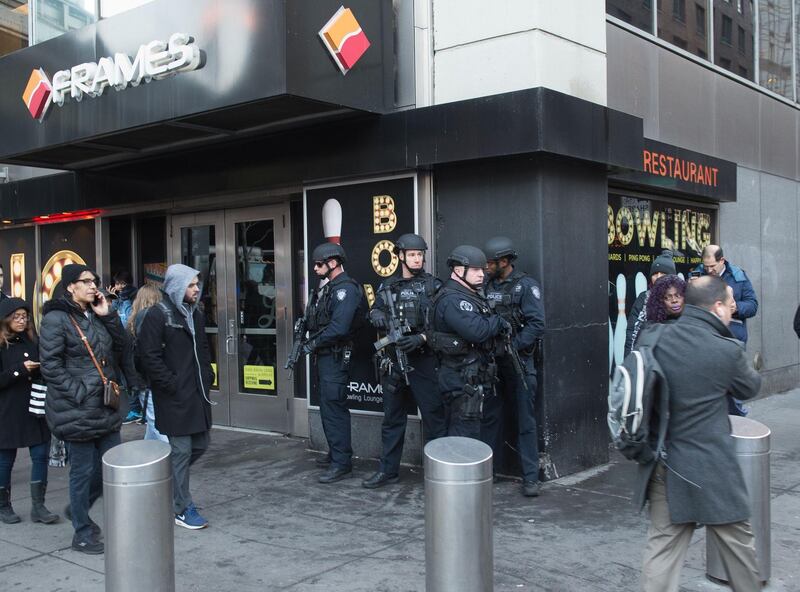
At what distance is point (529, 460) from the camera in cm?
645

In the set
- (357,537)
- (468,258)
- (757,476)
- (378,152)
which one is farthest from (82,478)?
(757,476)

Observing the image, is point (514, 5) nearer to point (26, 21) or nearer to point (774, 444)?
point (774, 444)

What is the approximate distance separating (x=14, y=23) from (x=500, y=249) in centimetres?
848

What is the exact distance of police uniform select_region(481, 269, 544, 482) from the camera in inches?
250

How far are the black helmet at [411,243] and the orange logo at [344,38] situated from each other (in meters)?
1.47

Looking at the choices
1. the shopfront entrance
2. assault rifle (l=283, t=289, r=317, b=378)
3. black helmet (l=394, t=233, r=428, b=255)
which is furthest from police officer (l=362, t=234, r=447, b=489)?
the shopfront entrance

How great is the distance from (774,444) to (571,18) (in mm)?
4761

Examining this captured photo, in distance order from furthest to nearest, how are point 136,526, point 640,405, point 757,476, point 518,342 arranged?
point 518,342, point 757,476, point 136,526, point 640,405

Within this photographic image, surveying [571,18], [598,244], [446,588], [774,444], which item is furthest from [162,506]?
[774,444]

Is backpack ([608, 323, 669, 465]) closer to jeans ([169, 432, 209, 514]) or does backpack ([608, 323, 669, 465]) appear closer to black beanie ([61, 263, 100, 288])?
jeans ([169, 432, 209, 514])

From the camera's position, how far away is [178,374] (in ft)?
18.9

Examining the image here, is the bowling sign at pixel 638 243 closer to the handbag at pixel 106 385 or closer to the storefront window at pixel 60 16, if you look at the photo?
the handbag at pixel 106 385

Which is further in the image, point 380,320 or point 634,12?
point 634,12

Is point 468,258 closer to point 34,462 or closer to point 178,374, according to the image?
point 178,374
